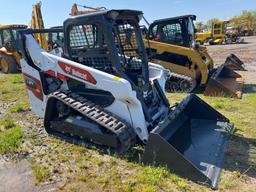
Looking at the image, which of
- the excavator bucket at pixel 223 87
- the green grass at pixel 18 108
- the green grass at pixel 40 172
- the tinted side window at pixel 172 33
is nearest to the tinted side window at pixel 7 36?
the green grass at pixel 18 108

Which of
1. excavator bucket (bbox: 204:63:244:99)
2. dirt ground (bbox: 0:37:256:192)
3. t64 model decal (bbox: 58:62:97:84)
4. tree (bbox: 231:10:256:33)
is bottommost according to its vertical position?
dirt ground (bbox: 0:37:256:192)

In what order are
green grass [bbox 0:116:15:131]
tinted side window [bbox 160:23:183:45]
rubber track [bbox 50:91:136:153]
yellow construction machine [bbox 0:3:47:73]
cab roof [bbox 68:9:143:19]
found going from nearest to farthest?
rubber track [bbox 50:91:136:153] → cab roof [bbox 68:9:143:19] → green grass [bbox 0:116:15:131] → tinted side window [bbox 160:23:183:45] → yellow construction machine [bbox 0:3:47:73]

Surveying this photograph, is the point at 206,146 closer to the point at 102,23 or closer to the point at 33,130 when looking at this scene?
the point at 102,23

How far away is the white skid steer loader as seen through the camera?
350 centimetres

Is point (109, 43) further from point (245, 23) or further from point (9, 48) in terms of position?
point (245, 23)

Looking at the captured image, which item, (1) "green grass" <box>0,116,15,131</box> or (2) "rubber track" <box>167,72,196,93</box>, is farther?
(2) "rubber track" <box>167,72,196,93</box>

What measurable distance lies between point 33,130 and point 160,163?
2733 mm

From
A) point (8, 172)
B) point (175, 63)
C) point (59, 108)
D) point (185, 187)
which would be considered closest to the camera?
point (185, 187)

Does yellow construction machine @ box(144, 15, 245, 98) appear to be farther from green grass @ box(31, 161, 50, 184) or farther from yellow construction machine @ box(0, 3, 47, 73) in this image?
yellow construction machine @ box(0, 3, 47, 73)

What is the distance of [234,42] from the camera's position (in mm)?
30297

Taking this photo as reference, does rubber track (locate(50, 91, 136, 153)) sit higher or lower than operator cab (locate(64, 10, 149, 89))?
lower

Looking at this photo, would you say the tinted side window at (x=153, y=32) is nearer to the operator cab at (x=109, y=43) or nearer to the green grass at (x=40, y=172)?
the operator cab at (x=109, y=43)

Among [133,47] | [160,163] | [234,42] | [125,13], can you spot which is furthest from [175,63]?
[234,42]

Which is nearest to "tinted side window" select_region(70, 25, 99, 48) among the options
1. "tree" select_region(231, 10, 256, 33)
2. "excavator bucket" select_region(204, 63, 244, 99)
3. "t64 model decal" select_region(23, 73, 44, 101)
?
"t64 model decal" select_region(23, 73, 44, 101)
